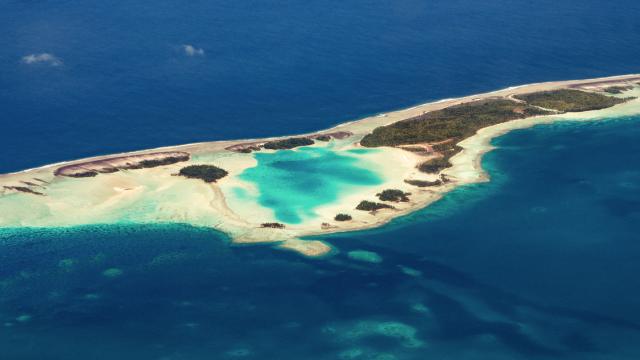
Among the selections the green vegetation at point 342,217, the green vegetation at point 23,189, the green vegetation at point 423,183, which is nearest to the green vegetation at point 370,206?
the green vegetation at point 342,217

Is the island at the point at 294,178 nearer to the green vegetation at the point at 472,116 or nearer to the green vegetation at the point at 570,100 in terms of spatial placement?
the green vegetation at the point at 472,116

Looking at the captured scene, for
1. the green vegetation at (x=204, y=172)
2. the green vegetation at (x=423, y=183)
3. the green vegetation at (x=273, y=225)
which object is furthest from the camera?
the green vegetation at (x=204, y=172)

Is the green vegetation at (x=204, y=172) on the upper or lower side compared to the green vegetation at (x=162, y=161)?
lower

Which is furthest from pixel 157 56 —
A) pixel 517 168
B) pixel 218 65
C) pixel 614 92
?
pixel 614 92

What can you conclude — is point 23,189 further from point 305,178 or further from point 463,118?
point 463,118

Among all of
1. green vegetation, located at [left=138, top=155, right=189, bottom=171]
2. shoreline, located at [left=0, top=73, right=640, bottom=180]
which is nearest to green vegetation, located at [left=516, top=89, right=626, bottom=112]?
shoreline, located at [left=0, top=73, right=640, bottom=180]

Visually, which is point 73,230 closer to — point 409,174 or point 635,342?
point 409,174

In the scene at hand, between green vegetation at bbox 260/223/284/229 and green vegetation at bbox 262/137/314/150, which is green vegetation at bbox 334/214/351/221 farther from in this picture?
green vegetation at bbox 262/137/314/150
